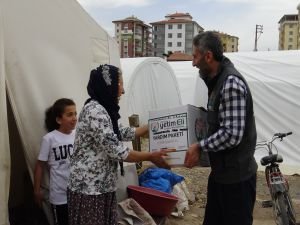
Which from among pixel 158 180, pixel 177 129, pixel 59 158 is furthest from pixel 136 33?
pixel 177 129

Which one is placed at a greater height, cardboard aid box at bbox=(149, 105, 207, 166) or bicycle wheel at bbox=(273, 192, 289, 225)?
cardboard aid box at bbox=(149, 105, 207, 166)

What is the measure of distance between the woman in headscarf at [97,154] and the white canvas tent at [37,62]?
760mm

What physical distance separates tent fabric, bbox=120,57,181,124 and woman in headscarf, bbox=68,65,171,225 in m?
8.70

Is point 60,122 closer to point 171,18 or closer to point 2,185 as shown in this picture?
point 2,185

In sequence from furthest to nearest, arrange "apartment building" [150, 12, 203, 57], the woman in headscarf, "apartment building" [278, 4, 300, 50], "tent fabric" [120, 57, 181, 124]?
"apartment building" [278, 4, 300, 50] < "apartment building" [150, 12, 203, 57] < "tent fabric" [120, 57, 181, 124] < the woman in headscarf

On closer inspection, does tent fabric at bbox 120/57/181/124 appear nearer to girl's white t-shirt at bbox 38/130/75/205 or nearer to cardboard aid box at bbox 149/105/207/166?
girl's white t-shirt at bbox 38/130/75/205

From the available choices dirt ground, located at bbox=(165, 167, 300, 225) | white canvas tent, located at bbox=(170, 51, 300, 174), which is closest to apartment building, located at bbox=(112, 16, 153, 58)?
white canvas tent, located at bbox=(170, 51, 300, 174)

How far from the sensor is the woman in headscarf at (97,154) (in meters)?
2.65

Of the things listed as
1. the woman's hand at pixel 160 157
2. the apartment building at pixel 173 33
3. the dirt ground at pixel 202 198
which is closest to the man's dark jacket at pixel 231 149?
the woman's hand at pixel 160 157

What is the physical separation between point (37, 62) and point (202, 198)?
3.28 meters

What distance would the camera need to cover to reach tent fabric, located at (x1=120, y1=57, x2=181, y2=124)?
38.9ft

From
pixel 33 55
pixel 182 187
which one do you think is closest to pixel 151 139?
pixel 33 55

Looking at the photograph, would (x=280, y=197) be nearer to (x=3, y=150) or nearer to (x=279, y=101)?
(x=3, y=150)

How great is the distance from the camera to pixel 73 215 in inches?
113
